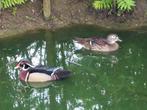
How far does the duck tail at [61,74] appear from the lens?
11.9m

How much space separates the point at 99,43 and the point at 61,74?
184 cm

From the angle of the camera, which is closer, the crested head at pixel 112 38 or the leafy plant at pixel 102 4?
the crested head at pixel 112 38

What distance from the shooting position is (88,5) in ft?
49.3

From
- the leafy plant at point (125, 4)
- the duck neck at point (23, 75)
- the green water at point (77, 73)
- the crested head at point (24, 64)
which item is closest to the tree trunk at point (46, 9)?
the green water at point (77, 73)

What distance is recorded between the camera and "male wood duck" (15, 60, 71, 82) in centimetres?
1194

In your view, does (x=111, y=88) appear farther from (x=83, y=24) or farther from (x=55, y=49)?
(x=83, y=24)

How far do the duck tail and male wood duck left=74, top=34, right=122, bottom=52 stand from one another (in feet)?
4.92

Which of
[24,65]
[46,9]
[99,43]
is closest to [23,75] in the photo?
[24,65]

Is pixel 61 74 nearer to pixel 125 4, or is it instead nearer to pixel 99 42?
pixel 99 42

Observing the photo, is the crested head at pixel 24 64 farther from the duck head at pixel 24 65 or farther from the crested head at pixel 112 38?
the crested head at pixel 112 38

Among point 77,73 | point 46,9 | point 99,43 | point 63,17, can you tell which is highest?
point 46,9

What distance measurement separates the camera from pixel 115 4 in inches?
567

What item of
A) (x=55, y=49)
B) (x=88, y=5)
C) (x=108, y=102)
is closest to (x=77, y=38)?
(x=55, y=49)

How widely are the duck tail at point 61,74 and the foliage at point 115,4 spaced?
2.84m
